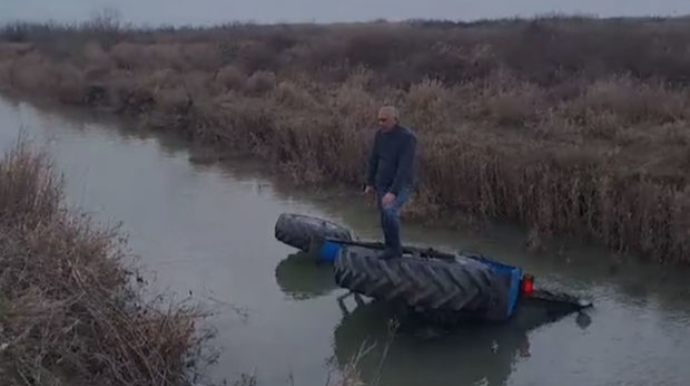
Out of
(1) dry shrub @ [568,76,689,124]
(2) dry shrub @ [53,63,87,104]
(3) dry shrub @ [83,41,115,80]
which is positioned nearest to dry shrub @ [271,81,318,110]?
(1) dry shrub @ [568,76,689,124]

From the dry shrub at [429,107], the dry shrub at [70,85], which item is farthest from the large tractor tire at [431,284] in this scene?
the dry shrub at [70,85]

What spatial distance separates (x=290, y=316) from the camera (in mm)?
8586

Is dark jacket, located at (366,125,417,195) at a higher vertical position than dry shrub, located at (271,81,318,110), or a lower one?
higher

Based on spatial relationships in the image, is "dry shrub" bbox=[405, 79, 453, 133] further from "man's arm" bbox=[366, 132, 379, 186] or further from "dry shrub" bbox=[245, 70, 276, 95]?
"man's arm" bbox=[366, 132, 379, 186]

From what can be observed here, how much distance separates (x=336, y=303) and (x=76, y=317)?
10.6ft

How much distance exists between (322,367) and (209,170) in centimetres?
928

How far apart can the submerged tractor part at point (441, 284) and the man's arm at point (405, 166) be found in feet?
2.10

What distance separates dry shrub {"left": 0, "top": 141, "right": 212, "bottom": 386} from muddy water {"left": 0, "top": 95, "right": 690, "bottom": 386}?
2.59 ft

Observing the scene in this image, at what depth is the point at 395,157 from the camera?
7.97 meters

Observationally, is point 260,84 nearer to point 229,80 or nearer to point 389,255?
point 229,80

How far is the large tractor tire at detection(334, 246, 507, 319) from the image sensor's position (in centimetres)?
757

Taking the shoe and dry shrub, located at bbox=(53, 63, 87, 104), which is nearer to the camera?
the shoe

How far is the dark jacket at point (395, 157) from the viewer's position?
25.8 feet

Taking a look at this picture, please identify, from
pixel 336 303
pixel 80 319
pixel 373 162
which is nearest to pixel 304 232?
pixel 336 303
